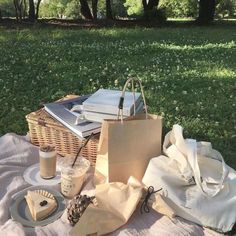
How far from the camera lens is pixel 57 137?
400 centimetres

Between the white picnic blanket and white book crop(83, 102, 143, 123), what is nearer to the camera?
the white picnic blanket

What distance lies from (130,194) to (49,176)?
0.75 metres

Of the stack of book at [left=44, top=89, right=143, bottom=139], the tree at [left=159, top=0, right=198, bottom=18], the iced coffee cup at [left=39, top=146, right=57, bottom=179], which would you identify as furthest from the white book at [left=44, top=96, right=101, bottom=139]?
the tree at [left=159, top=0, right=198, bottom=18]

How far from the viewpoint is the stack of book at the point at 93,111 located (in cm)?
365

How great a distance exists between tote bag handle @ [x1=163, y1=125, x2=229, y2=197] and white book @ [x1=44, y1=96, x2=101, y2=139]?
2.11 ft

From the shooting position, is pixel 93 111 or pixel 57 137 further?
pixel 57 137

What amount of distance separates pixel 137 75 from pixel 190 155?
4.66 m

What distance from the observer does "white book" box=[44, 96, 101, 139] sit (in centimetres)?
371

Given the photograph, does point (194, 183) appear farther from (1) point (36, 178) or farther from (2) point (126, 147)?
(1) point (36, 178)

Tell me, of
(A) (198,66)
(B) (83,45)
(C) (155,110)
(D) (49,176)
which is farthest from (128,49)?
(D) (49,176)

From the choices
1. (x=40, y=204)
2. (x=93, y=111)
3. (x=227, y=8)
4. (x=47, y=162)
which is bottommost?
(x=227, y=8)

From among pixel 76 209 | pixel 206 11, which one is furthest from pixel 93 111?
pixel 206 11

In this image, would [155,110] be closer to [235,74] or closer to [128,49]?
[235,74]

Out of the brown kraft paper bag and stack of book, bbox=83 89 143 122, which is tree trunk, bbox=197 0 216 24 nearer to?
stack of book, bbox=83 89 143 122
